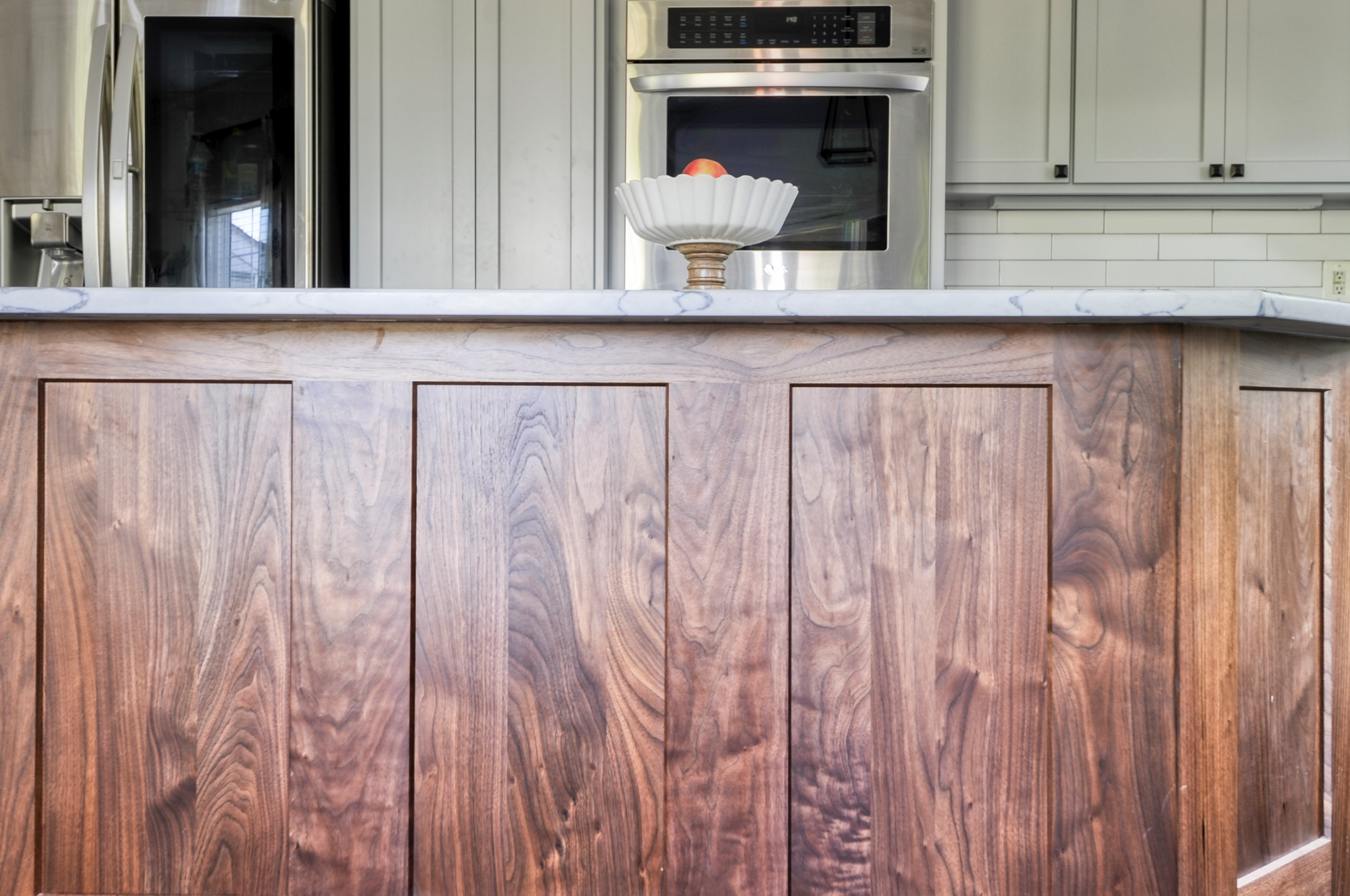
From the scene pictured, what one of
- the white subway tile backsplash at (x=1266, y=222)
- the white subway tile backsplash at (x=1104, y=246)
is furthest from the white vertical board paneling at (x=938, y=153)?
the white subway tile backsplash at (x=1266, y=222)

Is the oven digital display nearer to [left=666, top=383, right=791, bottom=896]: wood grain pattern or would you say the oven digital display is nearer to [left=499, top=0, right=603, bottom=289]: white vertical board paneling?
[left=499, top=0, right=603, bottom=289]: white vertical board paneling

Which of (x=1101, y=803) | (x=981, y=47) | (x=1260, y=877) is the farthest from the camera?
(x=981, y=47)

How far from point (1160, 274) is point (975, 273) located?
0.51m

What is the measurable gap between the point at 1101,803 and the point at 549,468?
0.69 m

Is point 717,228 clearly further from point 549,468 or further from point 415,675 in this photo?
point 415,675

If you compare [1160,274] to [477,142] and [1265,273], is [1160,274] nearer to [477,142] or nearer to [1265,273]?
[1265,273]

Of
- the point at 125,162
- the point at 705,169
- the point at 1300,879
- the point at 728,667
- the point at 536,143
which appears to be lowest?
the point at 1300,879

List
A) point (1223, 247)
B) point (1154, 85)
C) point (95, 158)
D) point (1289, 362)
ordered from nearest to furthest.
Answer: point (1289, 362) < point (95, 158) < point (1154, 85) < point (1223, 247)

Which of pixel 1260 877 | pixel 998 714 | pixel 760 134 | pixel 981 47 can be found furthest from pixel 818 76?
pixel 1260 877

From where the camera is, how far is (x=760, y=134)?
2117 millimetres

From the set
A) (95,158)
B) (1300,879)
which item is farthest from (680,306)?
(95,158)

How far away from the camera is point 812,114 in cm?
211

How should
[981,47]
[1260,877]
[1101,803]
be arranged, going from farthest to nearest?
[981,47]
[1260,877]
[1101,803]

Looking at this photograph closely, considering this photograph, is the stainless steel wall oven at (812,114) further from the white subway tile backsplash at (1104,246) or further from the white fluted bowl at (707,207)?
the white fluted bowl at (707,207)
